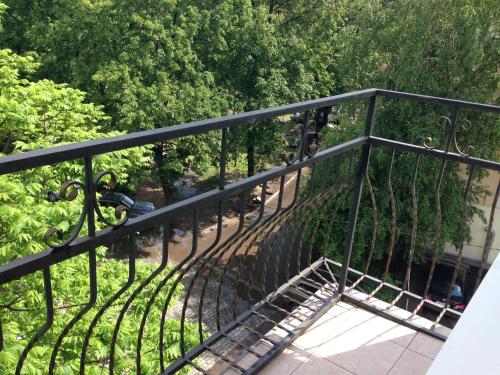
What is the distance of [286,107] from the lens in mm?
1941

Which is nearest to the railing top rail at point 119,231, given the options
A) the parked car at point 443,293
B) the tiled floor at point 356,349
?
the tiled floor at point 356,349

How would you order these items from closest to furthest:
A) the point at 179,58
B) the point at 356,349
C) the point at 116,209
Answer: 1. the point at 116,209
2. the point at 356,349
3. the point at 179,58

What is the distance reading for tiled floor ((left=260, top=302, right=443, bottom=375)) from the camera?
99.3 inches

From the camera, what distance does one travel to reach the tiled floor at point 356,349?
2523mm

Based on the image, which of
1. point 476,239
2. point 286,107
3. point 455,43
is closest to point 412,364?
point 286,107

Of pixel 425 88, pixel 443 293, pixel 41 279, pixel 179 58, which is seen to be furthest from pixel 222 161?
pixel 179 58

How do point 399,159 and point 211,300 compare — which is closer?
point 399,159

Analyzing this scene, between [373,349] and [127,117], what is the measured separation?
10.3 m

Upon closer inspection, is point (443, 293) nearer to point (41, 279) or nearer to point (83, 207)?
point (41, 279)

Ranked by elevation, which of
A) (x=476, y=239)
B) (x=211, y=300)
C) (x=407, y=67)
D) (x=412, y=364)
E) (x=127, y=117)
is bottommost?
(x=211, y=300)

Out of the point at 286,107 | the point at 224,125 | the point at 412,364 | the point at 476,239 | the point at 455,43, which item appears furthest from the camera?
the point at 476,239

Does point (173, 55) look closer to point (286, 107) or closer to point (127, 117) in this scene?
point (127, 117)

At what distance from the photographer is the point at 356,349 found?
2668 mm

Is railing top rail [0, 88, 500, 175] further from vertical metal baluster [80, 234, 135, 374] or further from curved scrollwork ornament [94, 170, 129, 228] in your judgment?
vertical metal baluster [80, 234, 135, 374]
